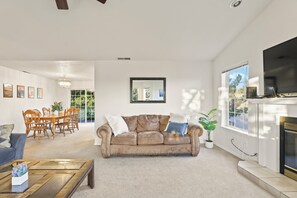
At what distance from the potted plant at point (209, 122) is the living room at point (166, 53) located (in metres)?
0.19

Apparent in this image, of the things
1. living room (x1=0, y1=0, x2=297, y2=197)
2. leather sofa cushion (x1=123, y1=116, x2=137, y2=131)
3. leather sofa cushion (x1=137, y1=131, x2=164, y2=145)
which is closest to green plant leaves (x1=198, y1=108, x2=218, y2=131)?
living room (x1=0, y1=0, x2=297, y2=197)

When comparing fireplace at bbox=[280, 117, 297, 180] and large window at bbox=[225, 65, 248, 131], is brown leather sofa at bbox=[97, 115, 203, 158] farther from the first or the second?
fireplace at bbox=[280, 117, 297, 180]

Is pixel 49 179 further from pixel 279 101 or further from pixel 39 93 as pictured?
pixel 39 93

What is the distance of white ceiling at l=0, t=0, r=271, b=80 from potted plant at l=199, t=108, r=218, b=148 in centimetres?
153

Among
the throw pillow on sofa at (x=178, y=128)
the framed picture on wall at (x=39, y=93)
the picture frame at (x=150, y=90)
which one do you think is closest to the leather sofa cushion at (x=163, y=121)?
the throw pillow on sofa at (x=178, y=128)

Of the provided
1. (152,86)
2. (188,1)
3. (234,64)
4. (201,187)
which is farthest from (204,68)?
(201,187)

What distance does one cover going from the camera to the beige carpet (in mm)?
2402

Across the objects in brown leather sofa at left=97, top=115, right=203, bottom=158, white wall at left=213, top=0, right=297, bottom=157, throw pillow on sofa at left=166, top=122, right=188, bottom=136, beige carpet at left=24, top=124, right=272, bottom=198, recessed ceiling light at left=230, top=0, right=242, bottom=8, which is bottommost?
beige carpet at left=24, top=124, right=272, bottom=198

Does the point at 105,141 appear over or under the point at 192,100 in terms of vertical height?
under

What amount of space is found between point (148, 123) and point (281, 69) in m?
2.89

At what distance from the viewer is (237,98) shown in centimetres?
416

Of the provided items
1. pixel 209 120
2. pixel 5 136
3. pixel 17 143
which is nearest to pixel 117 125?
pixel 17 143

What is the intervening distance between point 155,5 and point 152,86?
2452 millimetres

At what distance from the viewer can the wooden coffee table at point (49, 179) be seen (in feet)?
5.34
